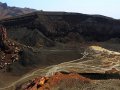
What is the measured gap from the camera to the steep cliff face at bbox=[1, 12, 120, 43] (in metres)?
47.5

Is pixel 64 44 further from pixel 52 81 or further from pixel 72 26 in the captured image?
pixel 52 81

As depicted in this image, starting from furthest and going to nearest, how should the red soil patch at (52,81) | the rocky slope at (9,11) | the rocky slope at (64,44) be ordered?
1. the rocky slope at (9,11)
2. the rocky slope at (64,44)
3. the red soil patch at (52,81)

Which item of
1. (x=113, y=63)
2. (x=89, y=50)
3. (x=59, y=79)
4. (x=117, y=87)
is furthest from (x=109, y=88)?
(x=89, y=50)

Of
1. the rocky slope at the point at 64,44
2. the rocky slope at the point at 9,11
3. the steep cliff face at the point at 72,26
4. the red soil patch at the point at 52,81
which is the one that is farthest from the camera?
the rocky slope at the point at 9,11

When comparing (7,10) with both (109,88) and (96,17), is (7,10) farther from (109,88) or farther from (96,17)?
(109,88)

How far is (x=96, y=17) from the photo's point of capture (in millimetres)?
48094

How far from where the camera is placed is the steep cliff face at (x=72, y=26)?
47.5 meters

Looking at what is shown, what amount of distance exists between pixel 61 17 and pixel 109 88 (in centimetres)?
2865

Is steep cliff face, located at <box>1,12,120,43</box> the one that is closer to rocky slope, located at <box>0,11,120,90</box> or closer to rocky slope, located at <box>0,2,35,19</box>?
rocky slope, located at <box>0,11,120,90</box>

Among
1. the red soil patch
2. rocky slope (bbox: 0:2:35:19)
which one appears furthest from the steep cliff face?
rocky slope (bbox: 0:2:35:19)

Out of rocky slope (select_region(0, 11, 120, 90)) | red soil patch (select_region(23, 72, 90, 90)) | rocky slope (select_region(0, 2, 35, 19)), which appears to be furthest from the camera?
rocky slope (select_region(0, 2, 35, 19))

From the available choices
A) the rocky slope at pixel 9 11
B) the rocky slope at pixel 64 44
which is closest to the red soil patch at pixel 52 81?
the rocky slope at pixel 64 44

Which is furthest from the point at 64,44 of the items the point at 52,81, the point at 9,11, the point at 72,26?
the point at 9,11

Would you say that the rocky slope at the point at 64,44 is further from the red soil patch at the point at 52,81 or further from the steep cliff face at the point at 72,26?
the red soil patch at the point at 52,81
